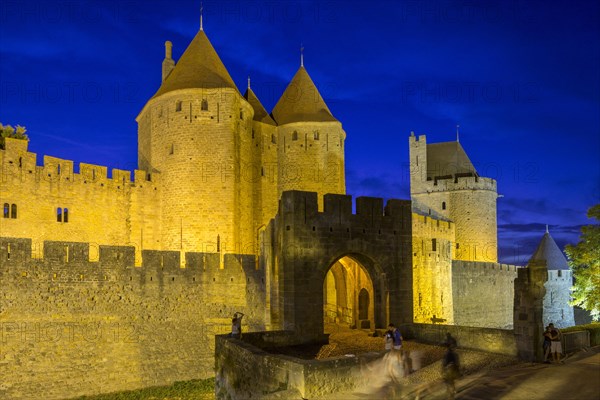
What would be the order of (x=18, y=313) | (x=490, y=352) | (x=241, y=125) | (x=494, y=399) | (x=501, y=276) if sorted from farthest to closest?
(x=501, y=276) < (x=241, y=125) < (x=18, y=313) < (x=490, y=352) < (x=494, y=399)

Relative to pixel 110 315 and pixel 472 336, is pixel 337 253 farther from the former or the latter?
pixel 110 315

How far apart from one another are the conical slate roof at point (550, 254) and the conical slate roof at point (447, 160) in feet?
22.2

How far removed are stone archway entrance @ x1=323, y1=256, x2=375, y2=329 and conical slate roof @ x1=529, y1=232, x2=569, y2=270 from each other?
70.6 ft

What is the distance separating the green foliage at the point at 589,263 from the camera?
22.3 metres

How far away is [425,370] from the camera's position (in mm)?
11492

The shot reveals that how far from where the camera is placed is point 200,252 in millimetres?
22453

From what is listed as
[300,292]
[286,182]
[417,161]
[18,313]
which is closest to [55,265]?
[18,313]

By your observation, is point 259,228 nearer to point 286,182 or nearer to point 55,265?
point 286,182

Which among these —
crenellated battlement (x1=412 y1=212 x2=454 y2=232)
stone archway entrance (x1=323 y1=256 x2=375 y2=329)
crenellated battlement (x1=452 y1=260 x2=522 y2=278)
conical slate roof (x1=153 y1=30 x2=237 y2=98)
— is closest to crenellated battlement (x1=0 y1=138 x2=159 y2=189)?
conical slate roof (x1=153 y1=30 x2=237 y2=98)

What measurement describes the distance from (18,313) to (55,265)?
5.79 feet

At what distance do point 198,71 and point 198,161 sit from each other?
4448 millimetres

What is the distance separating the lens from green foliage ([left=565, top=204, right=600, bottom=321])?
22.3m

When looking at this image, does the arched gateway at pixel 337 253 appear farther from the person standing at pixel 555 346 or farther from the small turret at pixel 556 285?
the small turret at pixel 556 285

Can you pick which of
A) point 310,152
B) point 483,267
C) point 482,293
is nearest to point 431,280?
point 482,293
